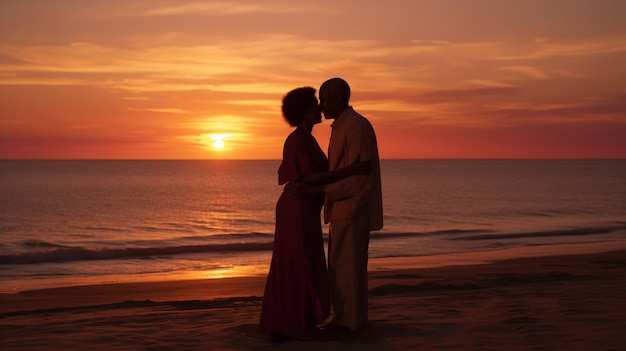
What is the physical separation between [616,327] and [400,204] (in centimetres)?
4548

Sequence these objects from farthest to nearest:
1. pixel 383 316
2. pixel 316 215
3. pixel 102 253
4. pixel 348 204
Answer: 1. pixel 102 253
2. pixel 383 316
3. pixel 316 215
4. pixel 348 204

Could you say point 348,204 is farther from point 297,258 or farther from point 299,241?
point 297,258

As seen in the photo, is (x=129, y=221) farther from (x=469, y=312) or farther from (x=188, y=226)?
(x=469, y=312)

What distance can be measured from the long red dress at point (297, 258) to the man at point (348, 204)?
5.9 inches

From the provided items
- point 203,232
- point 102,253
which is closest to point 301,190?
point 102,253

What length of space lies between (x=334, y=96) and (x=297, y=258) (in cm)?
148

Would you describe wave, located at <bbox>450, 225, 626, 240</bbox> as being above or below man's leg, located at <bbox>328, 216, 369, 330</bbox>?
below

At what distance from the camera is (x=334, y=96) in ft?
22.0

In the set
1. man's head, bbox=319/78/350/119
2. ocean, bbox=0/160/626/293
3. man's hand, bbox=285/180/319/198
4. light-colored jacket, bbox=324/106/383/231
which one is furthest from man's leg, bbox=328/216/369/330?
ocean, bbox=0/160/626/293

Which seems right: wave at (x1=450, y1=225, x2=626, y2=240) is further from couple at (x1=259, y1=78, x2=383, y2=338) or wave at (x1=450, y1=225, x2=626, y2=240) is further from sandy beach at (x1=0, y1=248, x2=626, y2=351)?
couple at (x1=259, y1=78, x2=383, y2=338)

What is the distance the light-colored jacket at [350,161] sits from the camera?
21.8 feet

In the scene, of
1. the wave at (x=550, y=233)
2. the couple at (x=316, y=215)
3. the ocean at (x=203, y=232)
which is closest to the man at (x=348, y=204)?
the couple at (x=316, y=215)

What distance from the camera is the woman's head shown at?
6754mm

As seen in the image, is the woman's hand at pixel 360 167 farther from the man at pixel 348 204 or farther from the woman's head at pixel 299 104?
the woman's head at pixel 299 104
